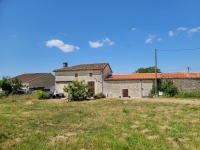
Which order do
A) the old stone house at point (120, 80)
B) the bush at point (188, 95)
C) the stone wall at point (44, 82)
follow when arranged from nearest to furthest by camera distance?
the bush at point (188, 95), the old stone house at point (120, 80), the stone wall at point (44, 82)

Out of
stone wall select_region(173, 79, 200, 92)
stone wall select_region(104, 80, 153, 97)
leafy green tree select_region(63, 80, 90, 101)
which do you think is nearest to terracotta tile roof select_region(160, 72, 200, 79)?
stone wall select_region(173, 79, 200, 92)

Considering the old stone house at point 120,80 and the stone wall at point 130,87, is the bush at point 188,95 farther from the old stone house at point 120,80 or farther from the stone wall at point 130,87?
the stone wall at point 130,87

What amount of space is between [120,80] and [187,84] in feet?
30.4

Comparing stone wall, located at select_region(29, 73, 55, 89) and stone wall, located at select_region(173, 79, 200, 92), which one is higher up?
stone wall, located at select_region(29, 73, 55, 89)

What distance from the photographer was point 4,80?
29031 millimetres

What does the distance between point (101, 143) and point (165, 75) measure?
2143 cm

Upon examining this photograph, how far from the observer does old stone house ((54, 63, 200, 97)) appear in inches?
891

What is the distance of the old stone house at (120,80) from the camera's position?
74.3 feet

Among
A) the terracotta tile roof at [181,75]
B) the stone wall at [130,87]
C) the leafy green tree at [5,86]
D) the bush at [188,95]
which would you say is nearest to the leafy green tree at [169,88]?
the bush at [188,95]

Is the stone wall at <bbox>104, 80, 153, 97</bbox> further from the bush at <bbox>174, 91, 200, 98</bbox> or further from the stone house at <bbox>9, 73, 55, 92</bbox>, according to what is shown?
the stone house at <bbox>9, 73, 55, 92</bbox>

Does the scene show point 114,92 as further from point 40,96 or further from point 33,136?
point 33,136

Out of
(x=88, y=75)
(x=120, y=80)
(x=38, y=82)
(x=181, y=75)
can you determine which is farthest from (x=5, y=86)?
(x=181, y=75)

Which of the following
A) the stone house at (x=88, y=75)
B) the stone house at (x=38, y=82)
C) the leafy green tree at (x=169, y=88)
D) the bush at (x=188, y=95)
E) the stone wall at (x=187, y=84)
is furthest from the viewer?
the stone house at (x=38, y=82)

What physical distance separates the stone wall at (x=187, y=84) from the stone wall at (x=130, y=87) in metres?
3.65
